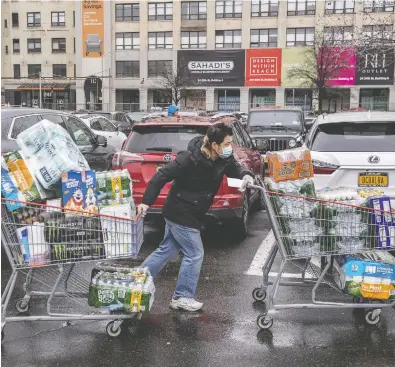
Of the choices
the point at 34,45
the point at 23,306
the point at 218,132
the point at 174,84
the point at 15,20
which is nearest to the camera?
the point at 218,132

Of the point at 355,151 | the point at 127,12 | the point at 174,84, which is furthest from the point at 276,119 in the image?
the point at 127,12

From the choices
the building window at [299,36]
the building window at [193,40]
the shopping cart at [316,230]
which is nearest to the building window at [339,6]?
the building window at [299,36]

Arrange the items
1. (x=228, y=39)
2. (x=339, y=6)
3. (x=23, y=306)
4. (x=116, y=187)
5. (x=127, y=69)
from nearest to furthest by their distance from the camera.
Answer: (x=116, y=187)
(x=23, y=306)
(x=339, y=6)
(x=228, y=39)
(x=127, y=69)

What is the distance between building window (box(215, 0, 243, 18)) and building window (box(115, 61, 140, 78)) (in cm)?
1044

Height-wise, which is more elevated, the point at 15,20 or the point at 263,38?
the point at 15,20

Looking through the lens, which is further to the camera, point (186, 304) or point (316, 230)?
point (186, 304)

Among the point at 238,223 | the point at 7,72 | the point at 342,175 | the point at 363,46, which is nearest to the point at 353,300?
the point at 342,175

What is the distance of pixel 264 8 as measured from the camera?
59.1 m

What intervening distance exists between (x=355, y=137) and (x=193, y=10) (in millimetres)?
56298

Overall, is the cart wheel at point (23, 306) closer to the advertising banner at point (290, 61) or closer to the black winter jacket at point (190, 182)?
the black winter jacket at point (190, 182)

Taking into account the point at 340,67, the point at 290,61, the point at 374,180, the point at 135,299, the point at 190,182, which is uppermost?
the point at 290,61

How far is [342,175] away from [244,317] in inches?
106

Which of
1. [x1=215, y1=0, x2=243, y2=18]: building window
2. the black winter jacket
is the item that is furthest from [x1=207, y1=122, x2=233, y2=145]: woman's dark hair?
[x1=215, y1=0, x2=243, y2=18]: building window

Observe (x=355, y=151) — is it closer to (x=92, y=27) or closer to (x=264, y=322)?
(x=264, y=322)
